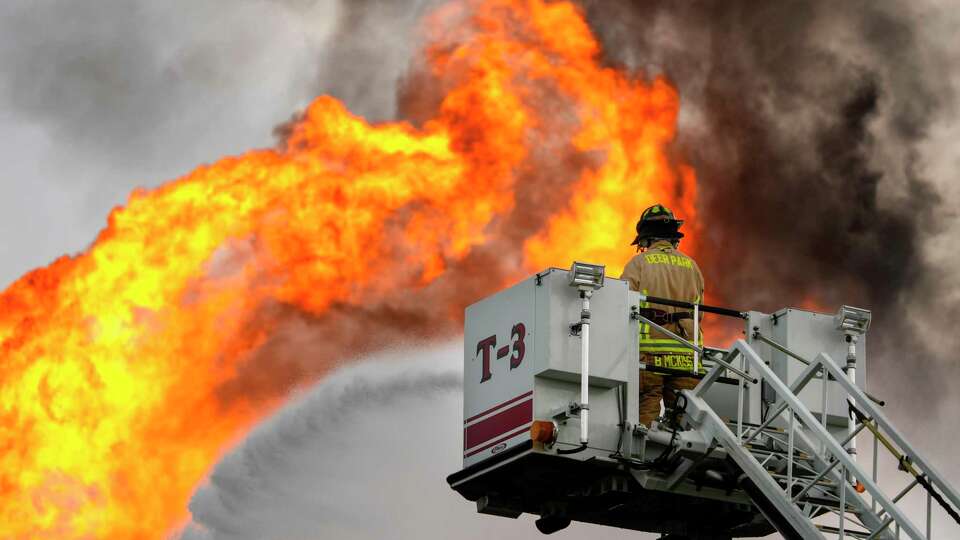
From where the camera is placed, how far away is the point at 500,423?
94.5 feet

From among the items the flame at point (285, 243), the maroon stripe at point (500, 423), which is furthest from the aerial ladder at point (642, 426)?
the flame at point (285, 243)

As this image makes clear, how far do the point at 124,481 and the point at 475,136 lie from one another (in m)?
9.66

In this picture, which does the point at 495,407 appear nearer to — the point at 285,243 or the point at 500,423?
the point at 500,423

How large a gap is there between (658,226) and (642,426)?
328cm

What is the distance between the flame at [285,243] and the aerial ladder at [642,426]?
1255 cm

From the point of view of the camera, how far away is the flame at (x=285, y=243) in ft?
134

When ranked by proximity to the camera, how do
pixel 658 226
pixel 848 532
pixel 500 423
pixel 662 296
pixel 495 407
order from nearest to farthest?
pixel 848 532 < pixel 500 423 < pixel 495 407 < pixel 662 296 < pixel 658 226

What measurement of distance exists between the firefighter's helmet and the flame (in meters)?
12.5

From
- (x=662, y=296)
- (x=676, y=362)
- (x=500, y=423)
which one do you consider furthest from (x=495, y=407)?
(x=662, y=296)

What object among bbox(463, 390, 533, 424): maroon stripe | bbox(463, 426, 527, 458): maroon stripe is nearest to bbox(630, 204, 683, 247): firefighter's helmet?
bbox(463, 390, 533, 424): maroon stripe

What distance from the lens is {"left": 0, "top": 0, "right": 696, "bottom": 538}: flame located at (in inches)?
1609

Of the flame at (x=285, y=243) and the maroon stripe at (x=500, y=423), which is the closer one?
the maroon stripe at (x=500, y=423)

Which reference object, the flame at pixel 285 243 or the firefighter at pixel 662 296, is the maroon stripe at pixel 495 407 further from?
the flame at pixel 285 243

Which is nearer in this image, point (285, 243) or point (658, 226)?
point (658, 226)
